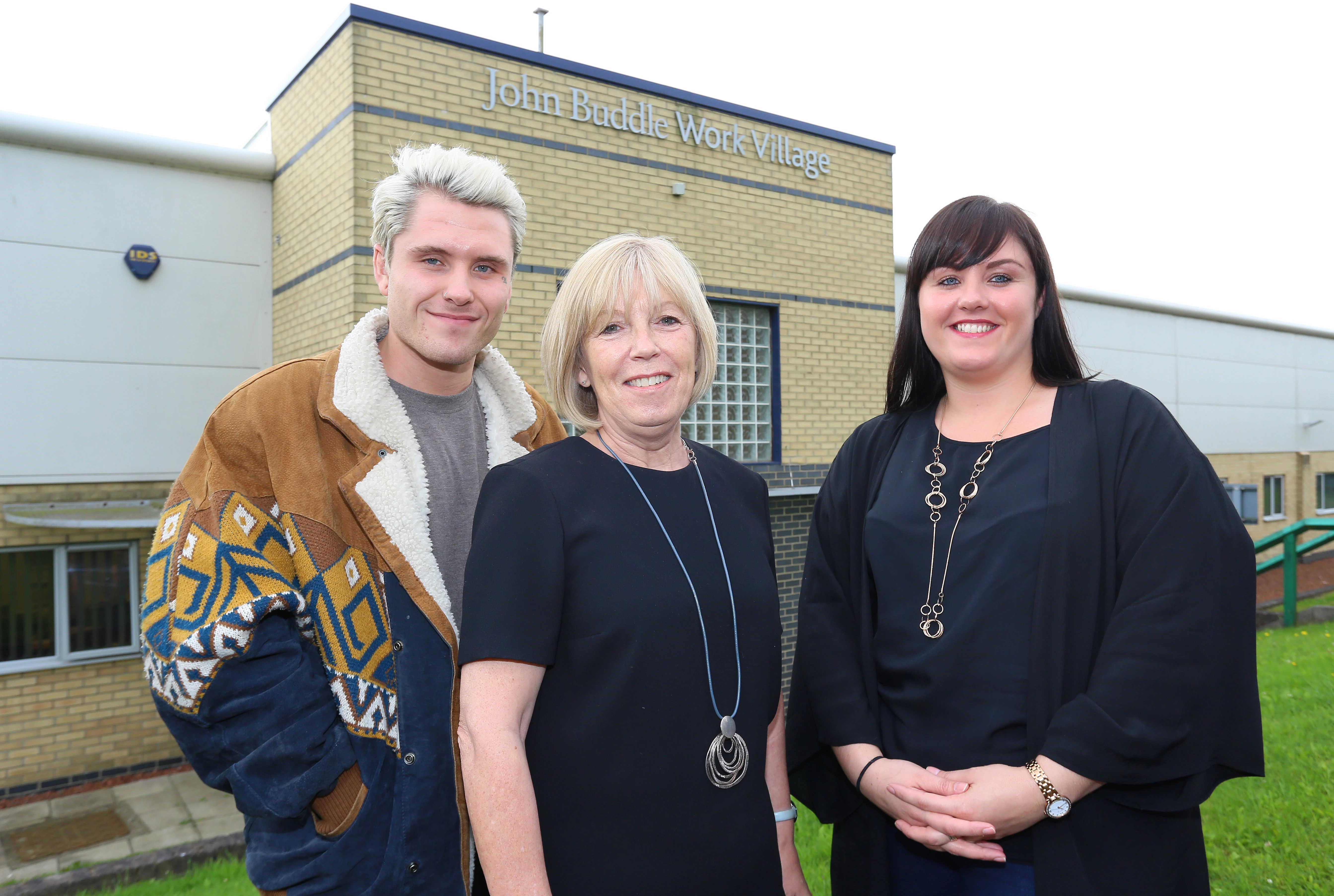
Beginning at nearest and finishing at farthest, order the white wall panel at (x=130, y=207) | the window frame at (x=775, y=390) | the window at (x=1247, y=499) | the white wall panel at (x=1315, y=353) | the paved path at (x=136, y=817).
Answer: the paved path at (x=136, y=817) < the white wall panel at (x=130, y=207) < the window frame at (x=775, y=390) < the window at (x=1247, y=499) < the white wall panel at (x=1315, y=353)

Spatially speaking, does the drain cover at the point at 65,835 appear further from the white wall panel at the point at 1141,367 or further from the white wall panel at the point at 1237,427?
the white wall panel at the point at 1237,427

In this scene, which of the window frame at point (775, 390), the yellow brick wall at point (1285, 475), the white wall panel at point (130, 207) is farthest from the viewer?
the yellow brick wall at point (1285, 475)

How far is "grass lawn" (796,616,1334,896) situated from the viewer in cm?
397

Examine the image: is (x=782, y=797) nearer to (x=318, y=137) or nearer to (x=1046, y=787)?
(x=1046, y=787)

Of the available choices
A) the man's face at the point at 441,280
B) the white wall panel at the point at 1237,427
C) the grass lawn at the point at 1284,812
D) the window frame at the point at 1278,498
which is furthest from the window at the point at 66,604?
the window frame at the point at 1278,498

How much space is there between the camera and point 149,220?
823cm

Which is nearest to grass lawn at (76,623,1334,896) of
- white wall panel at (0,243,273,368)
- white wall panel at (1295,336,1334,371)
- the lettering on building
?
white wall panel at (0,243,273,368)

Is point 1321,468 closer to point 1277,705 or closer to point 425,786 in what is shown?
point 1277,705

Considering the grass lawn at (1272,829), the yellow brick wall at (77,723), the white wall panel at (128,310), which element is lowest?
the yellow brick wall at (77,723)

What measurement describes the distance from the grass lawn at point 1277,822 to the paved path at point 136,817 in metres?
5.16

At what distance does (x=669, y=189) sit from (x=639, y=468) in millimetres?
7750

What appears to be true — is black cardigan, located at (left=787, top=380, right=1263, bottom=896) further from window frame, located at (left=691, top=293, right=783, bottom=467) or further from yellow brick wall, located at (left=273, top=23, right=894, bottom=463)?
window frame, located at (left=691, top=293, right=783, bottom=467)

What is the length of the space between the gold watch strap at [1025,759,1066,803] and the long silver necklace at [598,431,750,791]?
604mm

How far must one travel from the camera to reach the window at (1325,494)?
21438 mm
